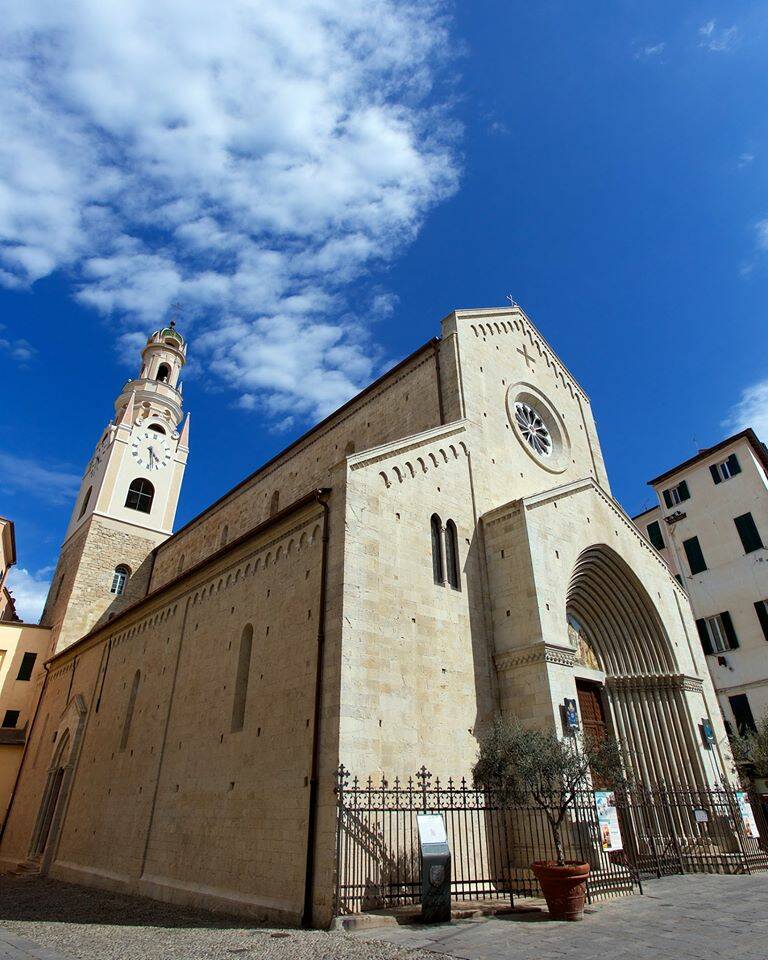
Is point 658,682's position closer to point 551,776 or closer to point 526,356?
point 551,776

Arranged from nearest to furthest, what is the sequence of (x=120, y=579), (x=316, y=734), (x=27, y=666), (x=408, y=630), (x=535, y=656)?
1. (x=316, y=734)
2. (x=408, y=630)
3. (x=535, y=656)
4. (x=27, y=666)
5. (x=120, y=579)

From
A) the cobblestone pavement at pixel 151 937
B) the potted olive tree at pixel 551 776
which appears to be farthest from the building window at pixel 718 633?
the cobblestone pavement at pixel 151 937

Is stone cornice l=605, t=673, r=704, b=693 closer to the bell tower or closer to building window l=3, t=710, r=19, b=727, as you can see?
the bell tower

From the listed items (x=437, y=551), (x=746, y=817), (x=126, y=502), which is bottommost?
(x=746, y=817)

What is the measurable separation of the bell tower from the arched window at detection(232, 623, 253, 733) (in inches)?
641

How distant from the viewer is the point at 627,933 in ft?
22.9

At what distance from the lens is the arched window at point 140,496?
30484 mm

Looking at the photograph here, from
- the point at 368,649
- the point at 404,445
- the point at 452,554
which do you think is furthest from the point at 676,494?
the point at 368,649

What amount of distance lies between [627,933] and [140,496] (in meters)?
28.7

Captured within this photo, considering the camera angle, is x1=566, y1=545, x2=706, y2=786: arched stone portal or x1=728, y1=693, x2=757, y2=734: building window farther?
x1=728, y1=693, x2=757, y2=734: building window

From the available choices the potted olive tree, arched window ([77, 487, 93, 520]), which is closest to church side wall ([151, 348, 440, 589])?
arched window ([77, 487, 93, 520])

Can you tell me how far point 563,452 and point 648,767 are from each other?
9.45 meters

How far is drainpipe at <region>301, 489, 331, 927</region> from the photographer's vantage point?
8617 mm

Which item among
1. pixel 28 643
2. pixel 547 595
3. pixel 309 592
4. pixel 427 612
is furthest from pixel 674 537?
pixel 28 643
